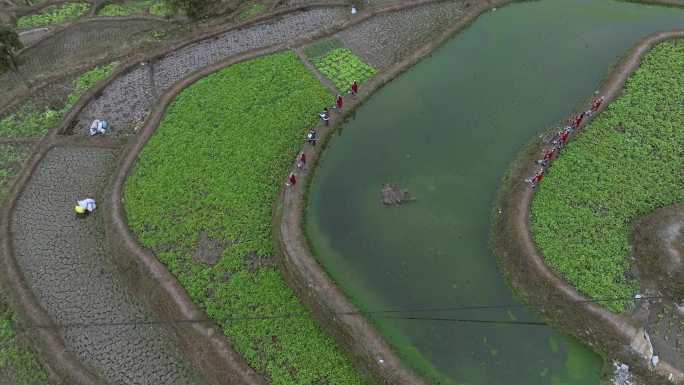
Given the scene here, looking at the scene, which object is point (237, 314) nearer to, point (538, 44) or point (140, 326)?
point (140, 326)

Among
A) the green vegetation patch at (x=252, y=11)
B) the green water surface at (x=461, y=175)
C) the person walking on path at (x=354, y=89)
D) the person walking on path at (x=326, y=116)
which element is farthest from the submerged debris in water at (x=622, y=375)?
the green vegetation patch at (x=252, y=11)

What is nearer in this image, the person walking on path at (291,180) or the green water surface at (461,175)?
the green water surface at (461,175)

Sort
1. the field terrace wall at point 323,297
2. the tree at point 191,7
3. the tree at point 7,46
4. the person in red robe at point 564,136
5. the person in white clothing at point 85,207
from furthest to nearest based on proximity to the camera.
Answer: the tree at point 191,7 < the tree at point 7,46 < the person in red robe at point 564,136 < the person in white clothing at point 85,207 < the field terrace wall at point 323,297

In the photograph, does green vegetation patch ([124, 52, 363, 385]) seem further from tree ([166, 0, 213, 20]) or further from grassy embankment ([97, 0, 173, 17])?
grassy embankment ([97, 0, 173, 17])

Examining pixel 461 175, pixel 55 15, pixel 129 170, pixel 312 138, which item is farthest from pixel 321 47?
pixel 55 15

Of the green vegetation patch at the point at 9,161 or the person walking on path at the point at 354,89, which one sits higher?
the person walking on path at the point at 354,89

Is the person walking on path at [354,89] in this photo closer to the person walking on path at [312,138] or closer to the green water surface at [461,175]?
the green water surface at [461,175]

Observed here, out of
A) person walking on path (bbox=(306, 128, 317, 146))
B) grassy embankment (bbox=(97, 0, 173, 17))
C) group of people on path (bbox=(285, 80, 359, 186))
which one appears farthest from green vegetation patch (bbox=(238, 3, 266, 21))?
person walking on path (bbox=(306, 128, 317, 146))
